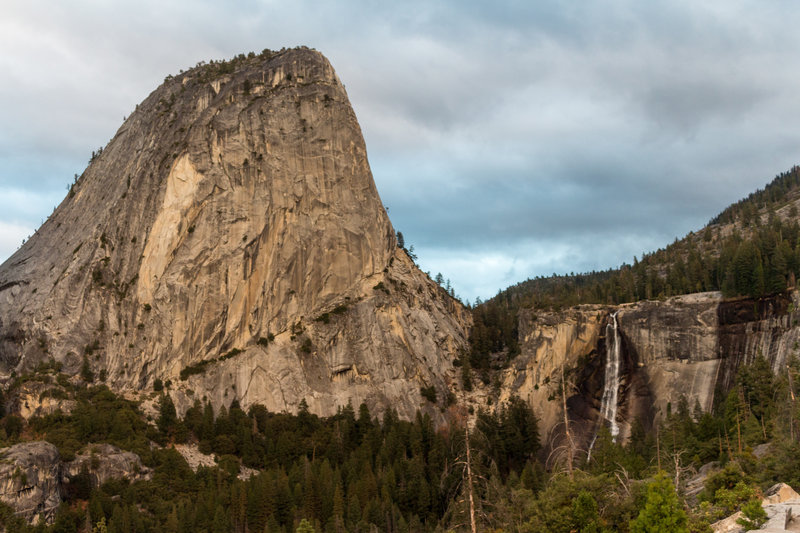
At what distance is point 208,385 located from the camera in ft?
360

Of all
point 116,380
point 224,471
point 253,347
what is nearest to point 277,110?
point 253,347

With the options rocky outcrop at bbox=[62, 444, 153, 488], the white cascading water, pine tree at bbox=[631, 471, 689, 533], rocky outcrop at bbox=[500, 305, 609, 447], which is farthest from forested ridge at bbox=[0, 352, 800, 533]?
pine tree at bbox=[631, 471, 689, 533]

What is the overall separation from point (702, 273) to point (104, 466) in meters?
85.3

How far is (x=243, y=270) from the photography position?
11569 cm

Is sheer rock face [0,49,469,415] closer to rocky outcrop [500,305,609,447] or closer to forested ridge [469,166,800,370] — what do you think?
forested ridge [469,166,800,370]

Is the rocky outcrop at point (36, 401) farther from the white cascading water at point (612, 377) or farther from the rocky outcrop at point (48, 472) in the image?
the white cascading water at point (612, 377)

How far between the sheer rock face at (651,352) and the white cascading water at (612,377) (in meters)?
0.68

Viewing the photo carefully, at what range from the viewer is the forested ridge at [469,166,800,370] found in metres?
97.0

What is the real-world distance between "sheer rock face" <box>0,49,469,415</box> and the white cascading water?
27.5 m

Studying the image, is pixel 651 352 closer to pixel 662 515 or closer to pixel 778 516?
pixel 778 516

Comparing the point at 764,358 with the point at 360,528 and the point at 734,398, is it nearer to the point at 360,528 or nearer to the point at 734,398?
the point at 734,398

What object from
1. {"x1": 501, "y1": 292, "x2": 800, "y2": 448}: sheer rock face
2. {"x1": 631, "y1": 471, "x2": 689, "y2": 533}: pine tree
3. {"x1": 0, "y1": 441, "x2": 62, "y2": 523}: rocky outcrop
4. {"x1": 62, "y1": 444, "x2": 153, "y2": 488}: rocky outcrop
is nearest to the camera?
{"x1": 631, "y1": 471, "x2": 689, "y2": 533}: pine tree

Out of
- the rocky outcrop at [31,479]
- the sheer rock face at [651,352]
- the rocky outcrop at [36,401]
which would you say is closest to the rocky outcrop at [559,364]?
the sheer rock face at [651,352]

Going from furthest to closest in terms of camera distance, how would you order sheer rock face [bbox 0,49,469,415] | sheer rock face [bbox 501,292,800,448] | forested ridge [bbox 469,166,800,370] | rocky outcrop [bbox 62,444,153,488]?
1. sheer rock face [bbox 0,49,469,415]
2. forested ridge [bbox 469,166,800,370]
3. sheer rock face [bbox 501,292,800,448]
4. rocky outcrop [bbox 62,444,153,488]
